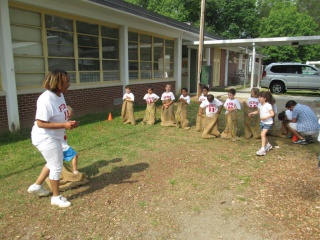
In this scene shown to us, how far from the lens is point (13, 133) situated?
655cm

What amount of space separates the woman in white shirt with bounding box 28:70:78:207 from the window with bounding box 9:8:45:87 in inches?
181

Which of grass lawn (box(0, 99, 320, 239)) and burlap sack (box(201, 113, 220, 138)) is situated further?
burlap sack (box(201, 113, 220, 138))

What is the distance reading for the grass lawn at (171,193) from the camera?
9.76 feet

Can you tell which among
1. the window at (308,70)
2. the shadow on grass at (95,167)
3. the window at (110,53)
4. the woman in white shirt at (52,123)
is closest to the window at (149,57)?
the window at (110,53)

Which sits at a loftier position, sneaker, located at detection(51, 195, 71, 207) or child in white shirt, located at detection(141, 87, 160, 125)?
child in white shirt, located at detection(141, 87, 160, 125)

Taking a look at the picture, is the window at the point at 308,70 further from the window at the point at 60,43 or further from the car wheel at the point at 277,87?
the window at the point at 60,43

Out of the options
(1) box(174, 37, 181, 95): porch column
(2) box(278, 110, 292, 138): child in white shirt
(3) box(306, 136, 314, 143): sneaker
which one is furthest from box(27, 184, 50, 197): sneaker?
(1) box(174, 37, 181, 95): porch column

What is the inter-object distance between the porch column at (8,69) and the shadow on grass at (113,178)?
352 centimetres

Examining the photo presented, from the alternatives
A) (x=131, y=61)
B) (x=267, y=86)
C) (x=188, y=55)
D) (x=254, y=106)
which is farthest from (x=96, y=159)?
(x=267, y=86)

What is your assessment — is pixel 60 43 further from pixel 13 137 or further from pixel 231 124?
pixel 231 124

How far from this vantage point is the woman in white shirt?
9.89 feet

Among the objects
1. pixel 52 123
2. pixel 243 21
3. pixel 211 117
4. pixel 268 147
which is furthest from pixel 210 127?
pixel 243 21

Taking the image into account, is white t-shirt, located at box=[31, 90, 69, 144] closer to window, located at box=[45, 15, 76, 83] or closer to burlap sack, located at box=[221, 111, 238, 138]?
burlap sack, located at box=[221, 111, 238, 138]

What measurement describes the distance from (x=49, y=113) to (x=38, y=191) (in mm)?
1147
